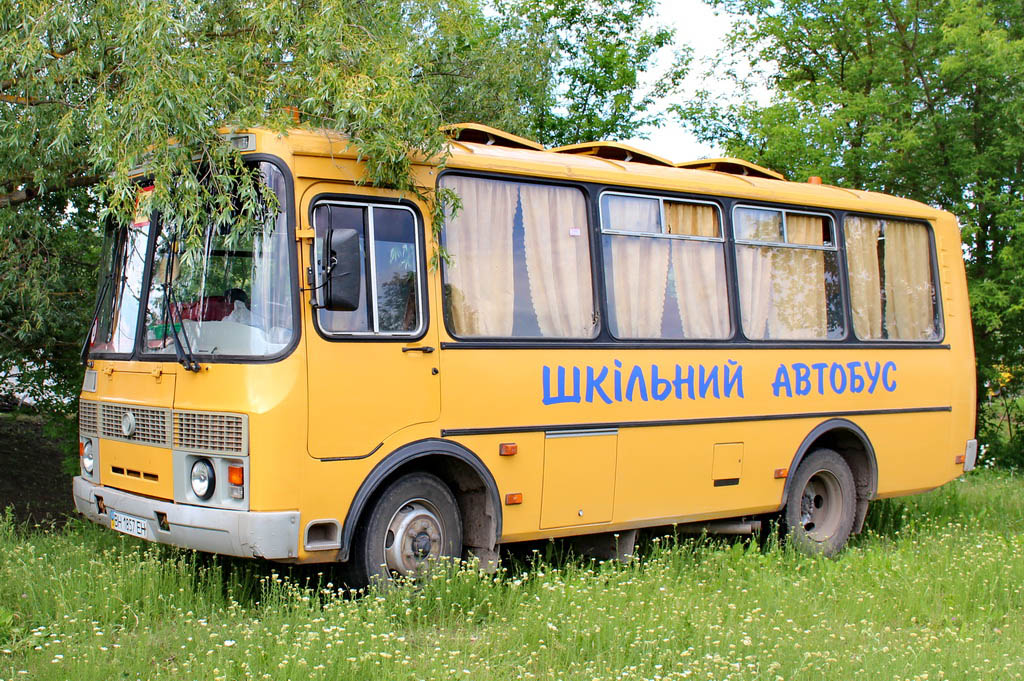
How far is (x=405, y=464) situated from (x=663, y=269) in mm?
2799

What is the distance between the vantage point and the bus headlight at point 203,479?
640cm

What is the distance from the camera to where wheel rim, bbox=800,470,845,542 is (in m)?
9.92

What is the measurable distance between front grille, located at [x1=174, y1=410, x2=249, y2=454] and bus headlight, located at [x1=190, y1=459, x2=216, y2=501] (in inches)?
3.6

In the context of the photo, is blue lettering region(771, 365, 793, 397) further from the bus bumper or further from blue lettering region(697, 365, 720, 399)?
the bus bumper

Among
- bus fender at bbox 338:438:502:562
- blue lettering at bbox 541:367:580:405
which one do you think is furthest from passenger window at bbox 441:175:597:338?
bus fender at bbox 338:438:502:562

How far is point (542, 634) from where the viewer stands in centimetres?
601

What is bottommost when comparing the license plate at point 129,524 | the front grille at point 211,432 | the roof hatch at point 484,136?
the license plate at point 129,524

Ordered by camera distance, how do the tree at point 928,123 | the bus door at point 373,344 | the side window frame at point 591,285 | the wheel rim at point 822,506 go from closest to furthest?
the bus door at point 373,344, the side window frame at point 591,285, the wheel rim at point 822,506, the tree at point 928,123

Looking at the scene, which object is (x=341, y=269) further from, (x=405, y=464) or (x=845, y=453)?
(x=845, y=453)

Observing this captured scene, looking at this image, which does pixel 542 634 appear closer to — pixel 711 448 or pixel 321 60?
pixel 711 448

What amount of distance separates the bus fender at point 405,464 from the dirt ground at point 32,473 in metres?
5.49

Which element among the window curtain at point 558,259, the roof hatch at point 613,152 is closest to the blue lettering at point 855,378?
the roof hatch at point 613,152

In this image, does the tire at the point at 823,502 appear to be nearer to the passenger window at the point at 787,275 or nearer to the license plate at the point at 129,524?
the passenger window at the point at 787,275

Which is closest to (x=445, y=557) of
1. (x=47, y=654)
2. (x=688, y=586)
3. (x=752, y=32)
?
(x=688, y=586)
